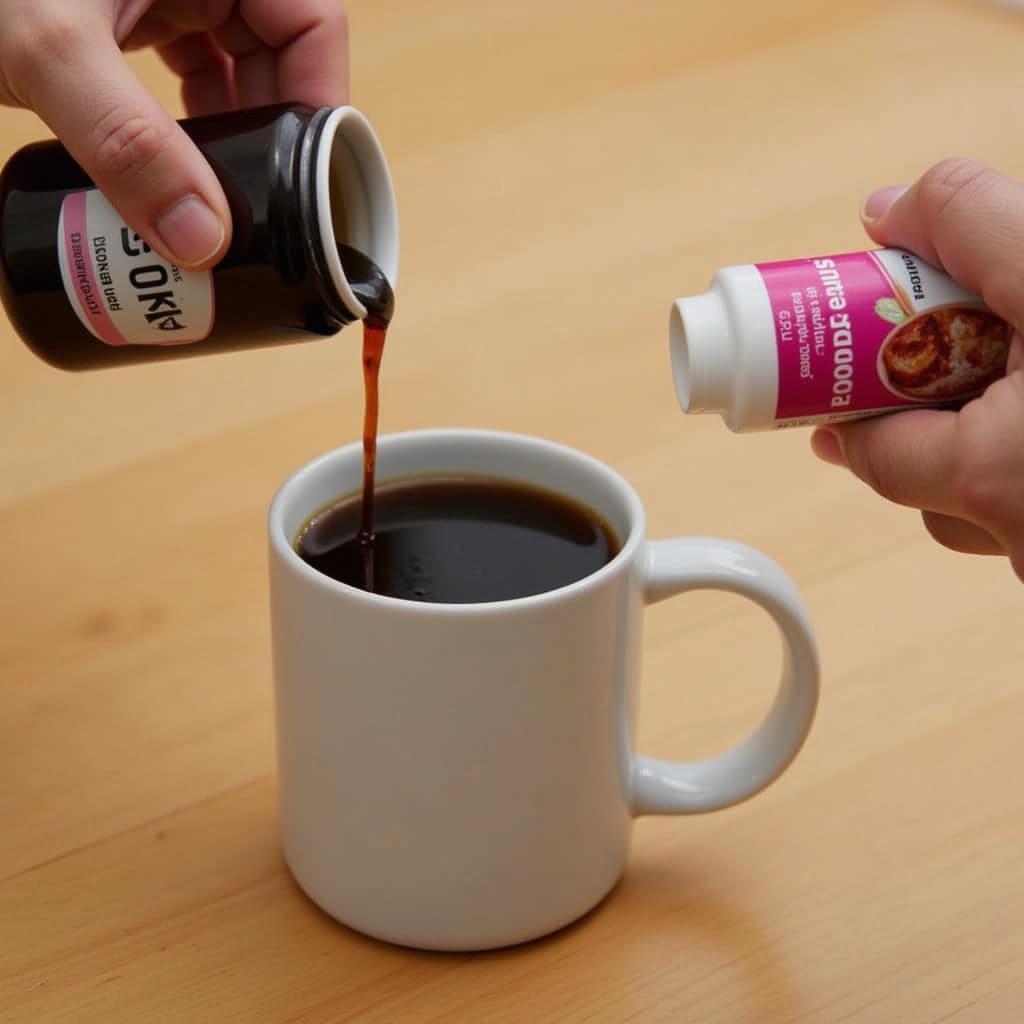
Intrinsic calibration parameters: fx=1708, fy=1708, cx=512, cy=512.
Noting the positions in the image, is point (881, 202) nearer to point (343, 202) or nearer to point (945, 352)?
point (945, 352)

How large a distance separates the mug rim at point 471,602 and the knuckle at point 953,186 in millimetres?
169

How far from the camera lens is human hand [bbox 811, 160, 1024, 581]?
0.64m

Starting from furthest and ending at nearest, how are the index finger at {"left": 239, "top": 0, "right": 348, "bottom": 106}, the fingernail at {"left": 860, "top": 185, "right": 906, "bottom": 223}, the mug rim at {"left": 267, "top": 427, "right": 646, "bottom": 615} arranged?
the index finger at {"left": 239, "top": 0, "right": 348, "bottom": 106} < the fingernail at {"left": 860, "top": 185, "right": 906, "bottom": 223} < the mug rim at {"left": 267, "top": 427, "right": 646, "bottom": 615}

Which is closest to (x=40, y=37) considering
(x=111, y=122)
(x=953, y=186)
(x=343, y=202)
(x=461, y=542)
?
(x=111, y=122)

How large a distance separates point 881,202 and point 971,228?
0.31 feet

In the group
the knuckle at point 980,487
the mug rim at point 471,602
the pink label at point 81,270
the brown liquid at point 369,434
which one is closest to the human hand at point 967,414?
the knuckle at point 980,487

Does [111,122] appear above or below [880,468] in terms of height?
above

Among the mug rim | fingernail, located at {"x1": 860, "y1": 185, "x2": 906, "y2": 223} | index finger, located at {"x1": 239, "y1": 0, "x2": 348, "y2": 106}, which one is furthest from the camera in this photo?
index finger, located at {"x1": 239, "y1": 0, "x2": 348, "y2": 106}

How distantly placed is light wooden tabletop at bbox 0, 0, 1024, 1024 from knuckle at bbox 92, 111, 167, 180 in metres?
0.28

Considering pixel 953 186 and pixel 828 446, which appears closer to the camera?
pixel 953 186

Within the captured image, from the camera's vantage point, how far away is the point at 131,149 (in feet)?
2.31

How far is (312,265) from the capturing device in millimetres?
695

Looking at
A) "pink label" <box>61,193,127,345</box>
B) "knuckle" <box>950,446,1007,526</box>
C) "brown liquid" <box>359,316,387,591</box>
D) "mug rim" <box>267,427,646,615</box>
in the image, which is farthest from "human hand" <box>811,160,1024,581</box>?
"pink label" <box>61,193,127,345</box>

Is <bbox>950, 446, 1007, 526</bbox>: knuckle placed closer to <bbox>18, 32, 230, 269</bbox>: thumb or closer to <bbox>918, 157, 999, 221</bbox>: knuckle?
<bbox>918, 157, 999, 221</bbox>: knuckle
